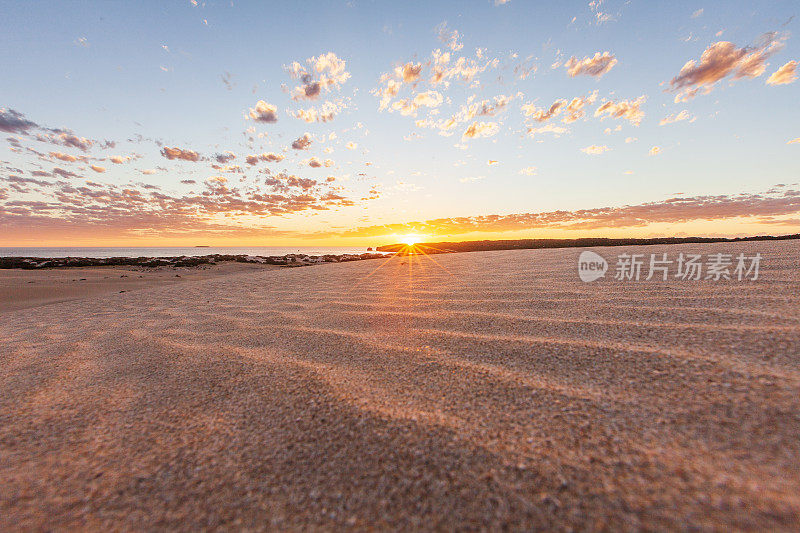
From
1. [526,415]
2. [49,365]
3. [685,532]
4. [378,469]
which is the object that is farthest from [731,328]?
[49,365]

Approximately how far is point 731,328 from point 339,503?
2.08m

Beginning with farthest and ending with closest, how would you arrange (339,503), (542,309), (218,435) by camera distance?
(542,309) → (218,435) → (339,503)

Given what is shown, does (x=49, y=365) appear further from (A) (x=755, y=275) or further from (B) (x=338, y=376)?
(A) (x=755, y=275)

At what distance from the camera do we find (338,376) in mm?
1610

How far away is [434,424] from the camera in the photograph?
1.14 metres

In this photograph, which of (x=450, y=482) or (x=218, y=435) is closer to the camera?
(x=450, y=482)

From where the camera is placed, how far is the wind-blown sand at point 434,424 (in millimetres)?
798

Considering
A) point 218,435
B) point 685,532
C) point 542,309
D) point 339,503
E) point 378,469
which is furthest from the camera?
point 542,309
